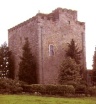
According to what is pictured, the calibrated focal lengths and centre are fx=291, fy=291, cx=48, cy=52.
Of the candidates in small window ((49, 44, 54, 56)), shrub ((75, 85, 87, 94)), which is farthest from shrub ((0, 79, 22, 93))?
small window ((49, 44, 54, 56))

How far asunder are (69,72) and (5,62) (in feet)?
40.7

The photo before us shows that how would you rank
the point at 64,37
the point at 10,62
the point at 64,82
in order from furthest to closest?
1. the point at 10,62
2. the point at 64,37
3. the point at 64,82

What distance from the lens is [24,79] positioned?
3972 cm

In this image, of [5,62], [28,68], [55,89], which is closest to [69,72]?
[28,68]

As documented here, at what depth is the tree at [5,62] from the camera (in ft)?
149

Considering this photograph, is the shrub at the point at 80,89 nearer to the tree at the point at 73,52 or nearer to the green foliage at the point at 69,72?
the green foliage at the point at 69,72

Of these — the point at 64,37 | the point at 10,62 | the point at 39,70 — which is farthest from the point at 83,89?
the point at 10,62

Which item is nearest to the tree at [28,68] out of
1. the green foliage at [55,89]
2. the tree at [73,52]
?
the tree at [73,52]

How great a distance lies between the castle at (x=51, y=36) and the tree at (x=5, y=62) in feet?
6.96

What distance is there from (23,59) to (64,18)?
911 cm

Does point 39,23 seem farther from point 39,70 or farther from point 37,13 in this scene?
point 39,70

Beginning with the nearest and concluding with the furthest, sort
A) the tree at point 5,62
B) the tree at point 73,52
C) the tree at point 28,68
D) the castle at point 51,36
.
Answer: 1. the tree at point 28,68
2. the castle at point 51,36
3. the tree at point 73,52
4. the tree at point 5,62

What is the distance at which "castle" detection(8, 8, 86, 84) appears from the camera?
41125 mm

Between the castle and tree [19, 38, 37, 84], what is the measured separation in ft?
2.54
